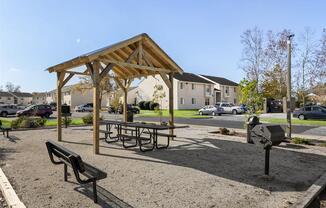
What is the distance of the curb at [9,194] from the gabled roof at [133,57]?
166 inches

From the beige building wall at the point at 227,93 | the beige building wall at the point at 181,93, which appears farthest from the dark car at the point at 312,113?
the beige building wall at the point at 227,93

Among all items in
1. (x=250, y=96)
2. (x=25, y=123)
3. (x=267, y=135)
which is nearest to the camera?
(x=267, y=135)

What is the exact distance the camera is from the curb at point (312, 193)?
4.02 m

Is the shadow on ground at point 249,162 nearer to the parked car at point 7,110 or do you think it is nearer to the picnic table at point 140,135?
the picnic table at point 140,135

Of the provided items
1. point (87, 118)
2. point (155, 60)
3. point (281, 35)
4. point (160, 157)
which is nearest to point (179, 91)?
point (281, 35)

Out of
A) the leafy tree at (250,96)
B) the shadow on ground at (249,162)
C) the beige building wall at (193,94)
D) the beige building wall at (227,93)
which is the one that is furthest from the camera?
the beige building wall at (227,93)

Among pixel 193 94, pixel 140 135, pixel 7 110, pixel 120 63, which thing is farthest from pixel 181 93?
pixel 120 63

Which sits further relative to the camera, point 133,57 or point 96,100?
point 133,57

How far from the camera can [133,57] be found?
30.9 ft

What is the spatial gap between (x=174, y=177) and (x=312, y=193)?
2.72 m

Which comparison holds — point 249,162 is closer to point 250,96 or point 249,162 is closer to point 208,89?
point 250,96

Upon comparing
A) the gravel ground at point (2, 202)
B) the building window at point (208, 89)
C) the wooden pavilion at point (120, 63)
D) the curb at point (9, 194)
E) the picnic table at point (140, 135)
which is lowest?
the gravel ground at point (2, 202)

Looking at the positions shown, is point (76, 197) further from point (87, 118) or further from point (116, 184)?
point (87, 118)

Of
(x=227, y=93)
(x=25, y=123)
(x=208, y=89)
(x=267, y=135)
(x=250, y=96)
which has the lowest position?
(x=25, y=123)
